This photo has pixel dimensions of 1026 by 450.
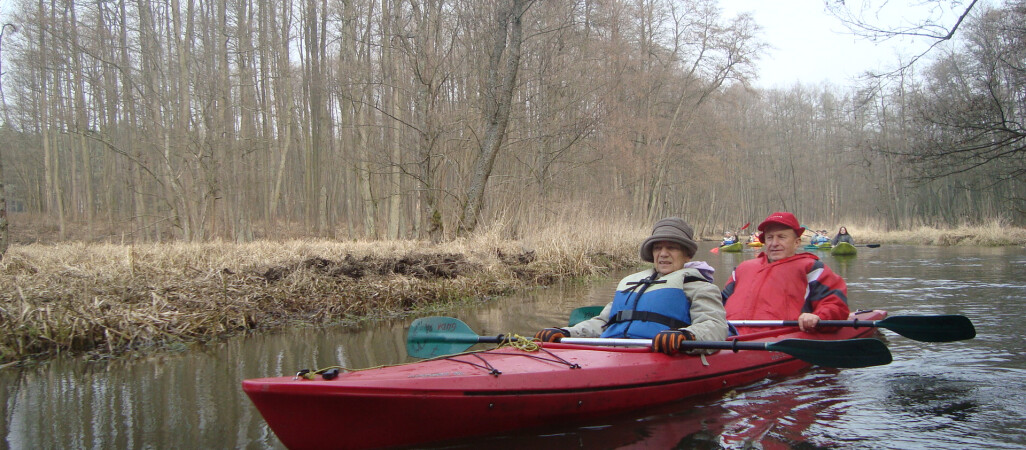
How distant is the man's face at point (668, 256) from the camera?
4.36 metres

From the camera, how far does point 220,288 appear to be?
6.95 meters

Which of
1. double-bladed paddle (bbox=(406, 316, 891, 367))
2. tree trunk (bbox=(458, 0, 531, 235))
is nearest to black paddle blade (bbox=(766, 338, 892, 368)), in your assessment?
double-bladed paddle (bbox=(406, 316, 891, 367))

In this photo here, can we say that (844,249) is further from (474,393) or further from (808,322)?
(474,393)

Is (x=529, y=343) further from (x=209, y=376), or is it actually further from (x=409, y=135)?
(x=409, y=135)

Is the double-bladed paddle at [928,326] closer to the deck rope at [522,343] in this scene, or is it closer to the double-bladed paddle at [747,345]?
the double-bladed paddle at [747,345]

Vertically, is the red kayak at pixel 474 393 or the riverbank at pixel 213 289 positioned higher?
the riverbank at pixel 213 289

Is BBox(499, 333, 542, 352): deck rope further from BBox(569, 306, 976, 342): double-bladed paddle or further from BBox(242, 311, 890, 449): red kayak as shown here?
BBox(569, 306, 976, 342): double-bladed paddle

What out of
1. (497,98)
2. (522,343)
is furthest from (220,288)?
(497,98)

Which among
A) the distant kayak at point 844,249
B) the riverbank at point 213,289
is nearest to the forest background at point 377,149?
the riverbank at point 213,289

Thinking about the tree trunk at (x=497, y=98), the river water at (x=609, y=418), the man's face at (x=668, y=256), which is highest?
the tree trunk at (x=497, y=98)

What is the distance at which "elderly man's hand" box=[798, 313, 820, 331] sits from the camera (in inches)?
189

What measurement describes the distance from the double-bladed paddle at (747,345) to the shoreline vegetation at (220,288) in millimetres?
3054

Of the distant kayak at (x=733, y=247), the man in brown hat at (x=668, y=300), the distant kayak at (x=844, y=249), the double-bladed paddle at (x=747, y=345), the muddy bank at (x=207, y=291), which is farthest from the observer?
the distant kayak at (x=733, y=247)

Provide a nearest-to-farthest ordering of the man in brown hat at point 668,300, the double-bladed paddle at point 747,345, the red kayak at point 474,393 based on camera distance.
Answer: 1. the red kayak at point 474,393
2. the double-bladed paddle at point 747,345
3. the man in brown hat at point 668,300
